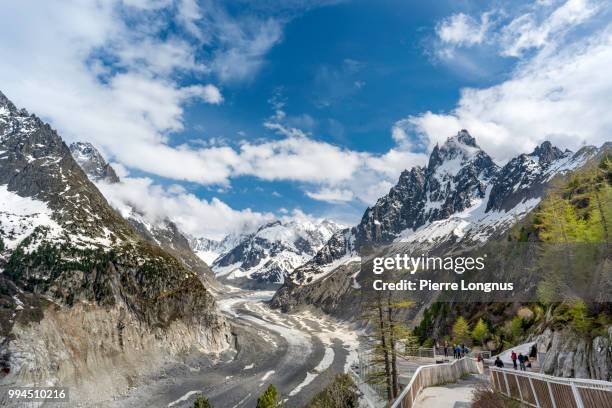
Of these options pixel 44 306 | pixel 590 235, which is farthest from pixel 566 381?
pixel 44 306

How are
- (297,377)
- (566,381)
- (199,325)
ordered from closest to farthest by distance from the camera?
(566,381), (297,377), (199,325)

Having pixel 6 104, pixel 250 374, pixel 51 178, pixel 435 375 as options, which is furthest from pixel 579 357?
pixel 6 104

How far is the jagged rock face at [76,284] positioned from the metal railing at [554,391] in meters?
76.3

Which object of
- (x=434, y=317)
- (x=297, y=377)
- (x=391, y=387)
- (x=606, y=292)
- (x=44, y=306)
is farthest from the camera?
(x=434, y=317)

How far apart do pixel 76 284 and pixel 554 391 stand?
318ft

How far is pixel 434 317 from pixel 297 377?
1433 inches

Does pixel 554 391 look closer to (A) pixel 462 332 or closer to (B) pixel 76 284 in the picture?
(A) pixel 462 332

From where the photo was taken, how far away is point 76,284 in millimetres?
91312

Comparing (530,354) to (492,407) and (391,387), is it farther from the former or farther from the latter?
(492,407)

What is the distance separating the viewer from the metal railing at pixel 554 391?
11730 millimetres

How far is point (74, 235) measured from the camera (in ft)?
350

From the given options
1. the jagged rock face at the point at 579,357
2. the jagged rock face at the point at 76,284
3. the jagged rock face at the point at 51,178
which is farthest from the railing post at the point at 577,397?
the jagged rock face at the point at 51,178

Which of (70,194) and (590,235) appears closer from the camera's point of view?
(590,235)

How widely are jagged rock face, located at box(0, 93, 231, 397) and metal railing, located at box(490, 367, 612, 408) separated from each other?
76.3 meters
